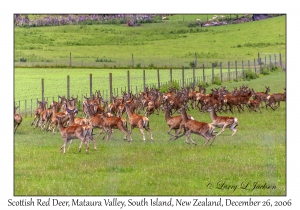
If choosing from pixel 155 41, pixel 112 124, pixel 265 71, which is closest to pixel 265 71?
pixel 265 71

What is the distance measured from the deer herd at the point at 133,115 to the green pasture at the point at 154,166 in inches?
16.7

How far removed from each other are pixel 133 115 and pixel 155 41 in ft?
218

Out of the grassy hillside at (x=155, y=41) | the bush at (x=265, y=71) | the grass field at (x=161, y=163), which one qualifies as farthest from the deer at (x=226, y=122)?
the grassy hillside at (x=155, y=41)

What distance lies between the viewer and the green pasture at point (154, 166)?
14.7 metres

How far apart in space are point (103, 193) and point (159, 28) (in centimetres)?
7572

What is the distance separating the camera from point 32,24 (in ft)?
293

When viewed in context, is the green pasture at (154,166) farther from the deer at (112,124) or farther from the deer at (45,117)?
the deer at (45,117)

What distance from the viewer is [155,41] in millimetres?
88688

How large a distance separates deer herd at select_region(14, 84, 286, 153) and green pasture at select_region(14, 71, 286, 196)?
425 millimetres

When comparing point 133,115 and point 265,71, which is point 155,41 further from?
point 133,115

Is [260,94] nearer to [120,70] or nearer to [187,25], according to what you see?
[120,70]
